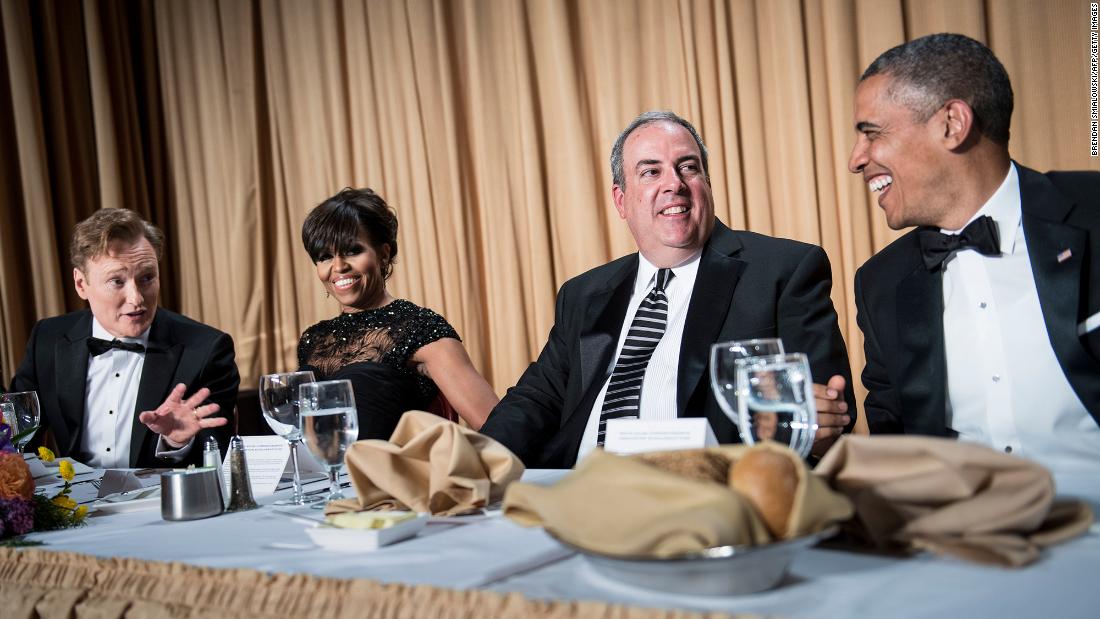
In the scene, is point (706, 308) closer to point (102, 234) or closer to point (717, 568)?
point (717, 568)

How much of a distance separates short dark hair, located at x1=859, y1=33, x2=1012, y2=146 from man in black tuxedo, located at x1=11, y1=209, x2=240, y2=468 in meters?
2.25

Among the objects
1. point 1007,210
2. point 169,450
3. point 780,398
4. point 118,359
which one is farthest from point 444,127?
point 780,398

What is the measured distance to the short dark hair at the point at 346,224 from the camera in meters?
3.13

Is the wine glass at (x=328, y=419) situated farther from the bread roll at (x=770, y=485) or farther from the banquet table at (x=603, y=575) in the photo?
the bread roll at (x=770, y=485)

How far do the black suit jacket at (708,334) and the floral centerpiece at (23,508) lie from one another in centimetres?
97

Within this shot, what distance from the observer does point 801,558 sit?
1.00 meters

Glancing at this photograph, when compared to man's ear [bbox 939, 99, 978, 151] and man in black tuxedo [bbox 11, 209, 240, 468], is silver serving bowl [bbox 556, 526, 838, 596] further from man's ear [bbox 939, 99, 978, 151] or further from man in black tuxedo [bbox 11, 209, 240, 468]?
man in black tuxedo [bbox 11, 209, 240, 468]

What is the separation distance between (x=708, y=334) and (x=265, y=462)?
107cm

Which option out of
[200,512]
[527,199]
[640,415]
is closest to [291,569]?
[200,512]

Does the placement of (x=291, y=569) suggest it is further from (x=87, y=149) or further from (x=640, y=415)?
(x=87, y=149)

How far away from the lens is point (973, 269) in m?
2.04

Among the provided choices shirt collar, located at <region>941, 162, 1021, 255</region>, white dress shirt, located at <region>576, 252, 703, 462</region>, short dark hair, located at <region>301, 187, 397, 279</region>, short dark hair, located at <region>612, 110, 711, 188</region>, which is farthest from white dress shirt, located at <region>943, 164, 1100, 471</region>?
short dark hair, located at <region>301, 187, 397, 279</region>

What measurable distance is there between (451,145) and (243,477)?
3341mm

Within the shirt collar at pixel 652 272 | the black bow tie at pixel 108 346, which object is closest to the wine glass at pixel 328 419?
the shirt collar at pixel 652 272
